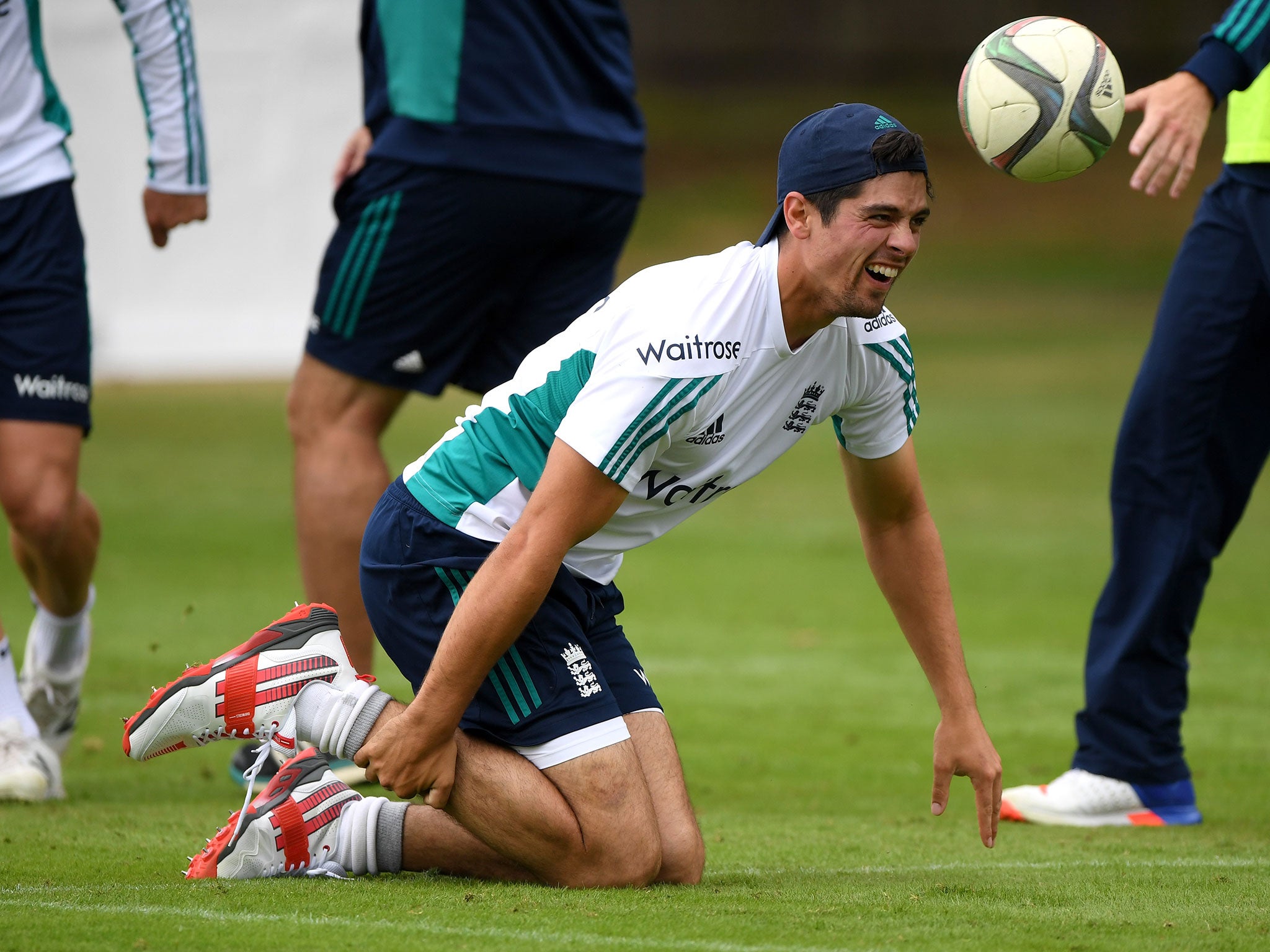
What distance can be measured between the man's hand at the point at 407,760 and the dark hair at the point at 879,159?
1381 millimetres

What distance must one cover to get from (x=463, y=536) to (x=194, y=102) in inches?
88.3

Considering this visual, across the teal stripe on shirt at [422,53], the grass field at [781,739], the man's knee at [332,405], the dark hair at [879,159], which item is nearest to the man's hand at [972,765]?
the grass field at [781,739]

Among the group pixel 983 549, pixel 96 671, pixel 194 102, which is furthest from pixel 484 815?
pixel 983 549

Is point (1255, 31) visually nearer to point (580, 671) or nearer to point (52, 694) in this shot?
point (580, 671)

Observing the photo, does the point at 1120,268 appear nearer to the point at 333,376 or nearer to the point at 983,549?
the point at 983,549

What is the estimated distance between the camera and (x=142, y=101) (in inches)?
200

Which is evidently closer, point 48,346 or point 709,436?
point 709,436

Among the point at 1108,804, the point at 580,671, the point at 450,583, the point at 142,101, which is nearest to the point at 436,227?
the point at 142,101

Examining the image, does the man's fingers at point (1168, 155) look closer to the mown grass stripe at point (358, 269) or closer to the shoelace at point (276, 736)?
the mown grass stripe at point (358, 269)

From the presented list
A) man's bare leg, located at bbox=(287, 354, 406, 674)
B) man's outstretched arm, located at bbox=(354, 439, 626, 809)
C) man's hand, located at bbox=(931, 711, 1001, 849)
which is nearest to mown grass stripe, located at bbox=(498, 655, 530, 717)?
man's outstretched arm, located at bbox=(354, 439, 626, 809)

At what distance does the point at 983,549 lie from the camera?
989 centimetres

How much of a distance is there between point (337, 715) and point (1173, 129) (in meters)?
2.52

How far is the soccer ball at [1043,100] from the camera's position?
382cm

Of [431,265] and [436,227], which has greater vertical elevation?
[436,227]
